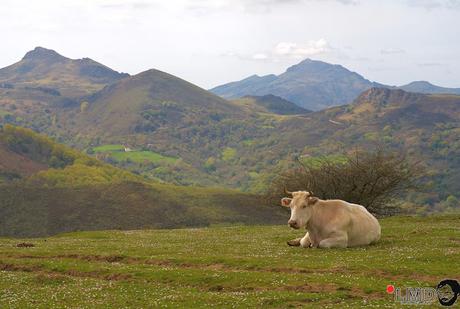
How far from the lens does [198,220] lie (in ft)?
537

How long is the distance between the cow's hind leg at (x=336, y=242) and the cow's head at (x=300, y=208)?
146cm

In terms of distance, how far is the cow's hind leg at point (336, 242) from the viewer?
89.5 feet

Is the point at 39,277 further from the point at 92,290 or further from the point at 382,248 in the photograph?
the point at 382,248

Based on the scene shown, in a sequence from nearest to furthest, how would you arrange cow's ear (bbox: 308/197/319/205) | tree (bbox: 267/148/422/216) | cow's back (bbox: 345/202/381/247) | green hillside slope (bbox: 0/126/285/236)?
1. cow's ear (bbox: 308/197/319/205)
2. cow's back (bbox: 345/202/381/247)
3. tree (bbox: 267/148/422/216)
4. green hillside slope (bbox: 0/126/285/236)

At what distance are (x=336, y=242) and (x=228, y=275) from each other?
830cm

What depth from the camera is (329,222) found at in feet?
90.3

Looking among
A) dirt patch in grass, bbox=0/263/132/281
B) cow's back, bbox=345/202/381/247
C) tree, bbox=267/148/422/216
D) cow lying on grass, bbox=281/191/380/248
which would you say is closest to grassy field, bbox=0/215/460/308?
dirt patch in grass, bbox=0/263/132/281

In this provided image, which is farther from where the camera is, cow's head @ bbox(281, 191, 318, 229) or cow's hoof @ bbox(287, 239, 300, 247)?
cow's hoof @ bbox(287, 239, 300, 247)

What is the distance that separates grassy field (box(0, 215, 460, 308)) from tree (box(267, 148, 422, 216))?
3332 cm

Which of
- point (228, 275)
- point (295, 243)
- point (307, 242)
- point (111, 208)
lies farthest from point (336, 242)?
point (111, 208)

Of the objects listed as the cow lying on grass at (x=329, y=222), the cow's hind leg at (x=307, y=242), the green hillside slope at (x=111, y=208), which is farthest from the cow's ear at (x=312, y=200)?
the green hillside slope at (x=111, y=208)

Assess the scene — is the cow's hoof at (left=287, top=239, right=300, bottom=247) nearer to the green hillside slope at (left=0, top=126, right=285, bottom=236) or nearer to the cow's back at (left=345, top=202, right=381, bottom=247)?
the cow's back at (left=345, top=202, right=381, bottom=247)

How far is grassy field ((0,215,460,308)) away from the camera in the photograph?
696 inches

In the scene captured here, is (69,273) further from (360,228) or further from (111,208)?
(111,208)
